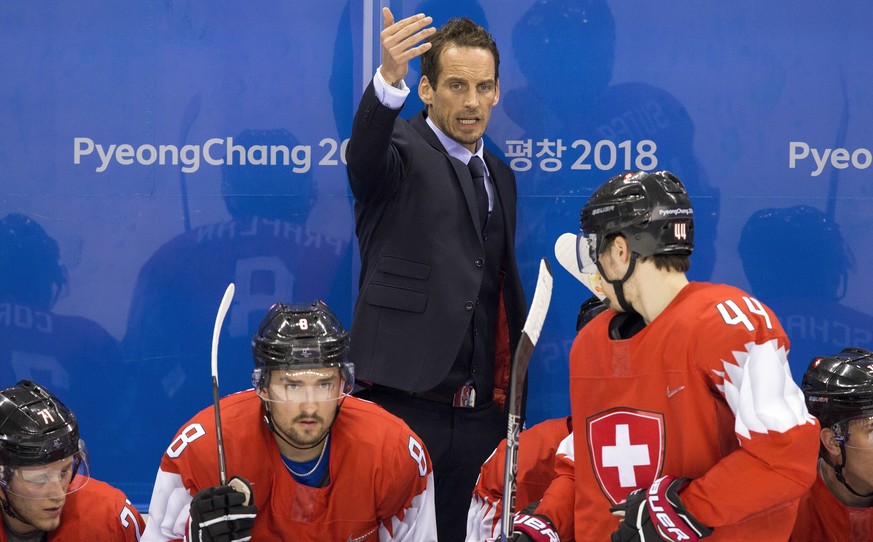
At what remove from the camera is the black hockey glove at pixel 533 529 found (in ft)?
8.46

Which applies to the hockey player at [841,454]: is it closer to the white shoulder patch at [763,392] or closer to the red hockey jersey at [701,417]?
the red hockey jersey at [701,417]

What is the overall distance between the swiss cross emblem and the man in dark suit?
38.6 inches

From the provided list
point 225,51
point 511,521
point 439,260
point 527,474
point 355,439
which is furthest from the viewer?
point 225,51

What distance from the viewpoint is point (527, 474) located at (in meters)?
3.03

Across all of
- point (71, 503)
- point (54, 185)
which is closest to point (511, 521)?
point (71, 503)

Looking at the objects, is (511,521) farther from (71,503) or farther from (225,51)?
(225,51)

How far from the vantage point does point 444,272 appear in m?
3.32

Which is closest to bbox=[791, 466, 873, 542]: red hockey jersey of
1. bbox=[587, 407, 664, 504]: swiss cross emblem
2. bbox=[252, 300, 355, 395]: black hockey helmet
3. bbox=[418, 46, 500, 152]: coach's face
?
bbox=[587, 407, 664, 504]: swiss cross emblem

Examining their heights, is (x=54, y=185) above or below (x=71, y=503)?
above

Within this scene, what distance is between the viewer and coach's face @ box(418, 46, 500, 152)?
3.41 meters

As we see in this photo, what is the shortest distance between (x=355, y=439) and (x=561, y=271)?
4.08 ft

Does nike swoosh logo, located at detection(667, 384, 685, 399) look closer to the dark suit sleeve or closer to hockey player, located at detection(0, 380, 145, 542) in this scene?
the dark suit sleeve

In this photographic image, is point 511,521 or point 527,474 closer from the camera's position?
point 511,521

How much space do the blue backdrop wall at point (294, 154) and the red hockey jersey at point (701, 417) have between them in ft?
4.86
